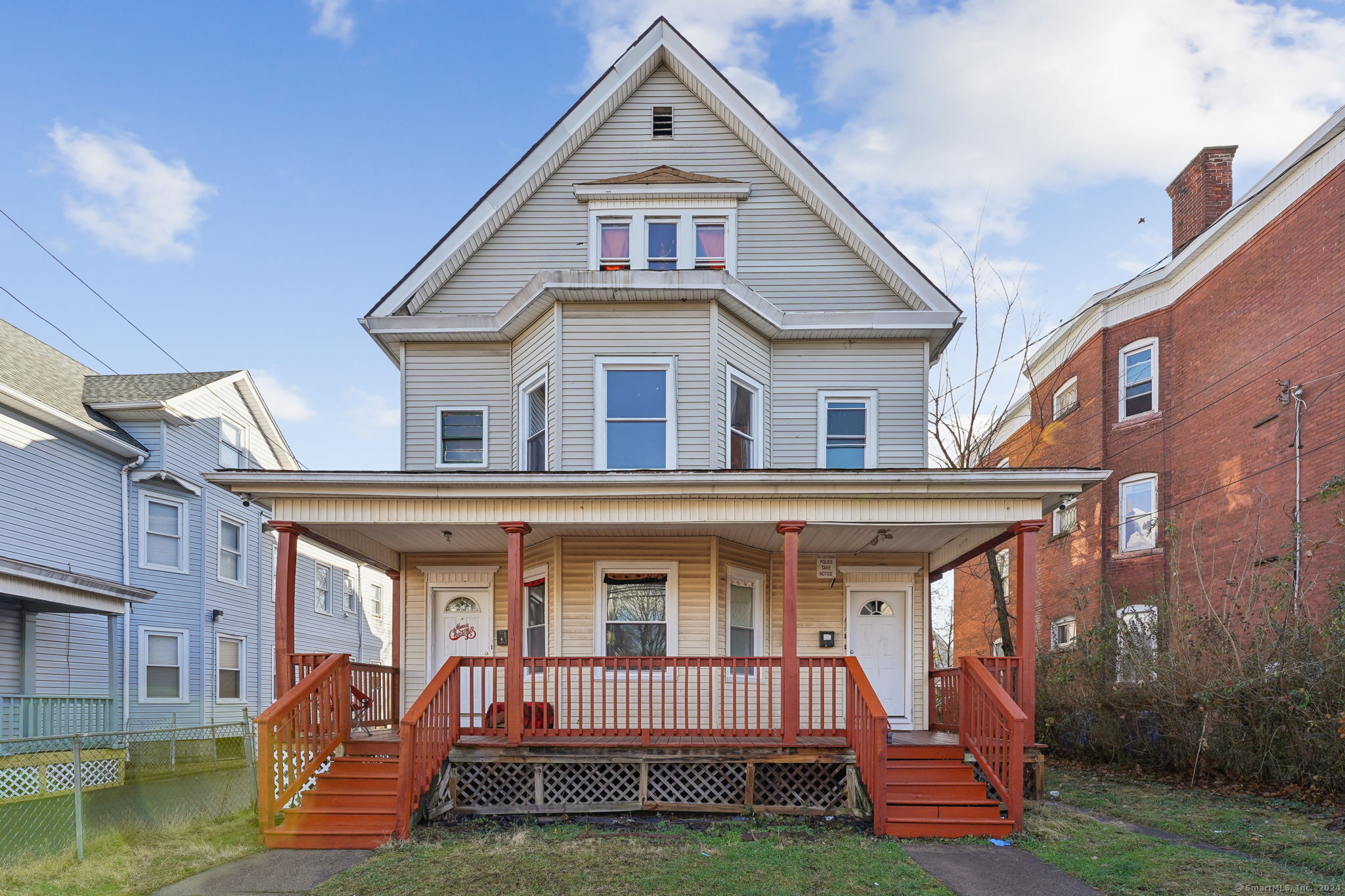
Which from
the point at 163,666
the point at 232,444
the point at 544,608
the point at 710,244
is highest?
the point at 710,244

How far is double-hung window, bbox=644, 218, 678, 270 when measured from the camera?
45.9ft

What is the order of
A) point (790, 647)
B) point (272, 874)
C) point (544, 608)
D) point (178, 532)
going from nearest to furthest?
point (272, 874), point (790, 647), point (544, 608), point (178, 532)

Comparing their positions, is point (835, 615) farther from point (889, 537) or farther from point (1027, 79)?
point (1027, 79)

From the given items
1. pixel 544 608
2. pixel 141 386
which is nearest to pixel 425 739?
pixel 544 608

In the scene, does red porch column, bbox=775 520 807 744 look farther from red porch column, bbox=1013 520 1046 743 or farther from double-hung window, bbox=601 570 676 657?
double-hung window, bbox=601 570 676 657

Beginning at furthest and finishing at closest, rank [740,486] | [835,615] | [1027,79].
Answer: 1. [1027,79]
2. [835,615]
3. [740,486]

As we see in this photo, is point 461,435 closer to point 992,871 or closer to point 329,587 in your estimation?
point 992,871

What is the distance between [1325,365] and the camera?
15.1m

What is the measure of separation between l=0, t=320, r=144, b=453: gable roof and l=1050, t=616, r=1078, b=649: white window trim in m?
20.5

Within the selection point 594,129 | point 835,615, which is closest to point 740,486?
point 835,615

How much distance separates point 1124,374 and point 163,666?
21.2 m

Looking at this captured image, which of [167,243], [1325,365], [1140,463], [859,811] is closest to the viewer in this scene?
[859,811]

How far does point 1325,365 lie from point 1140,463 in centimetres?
514

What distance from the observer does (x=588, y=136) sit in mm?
14172
